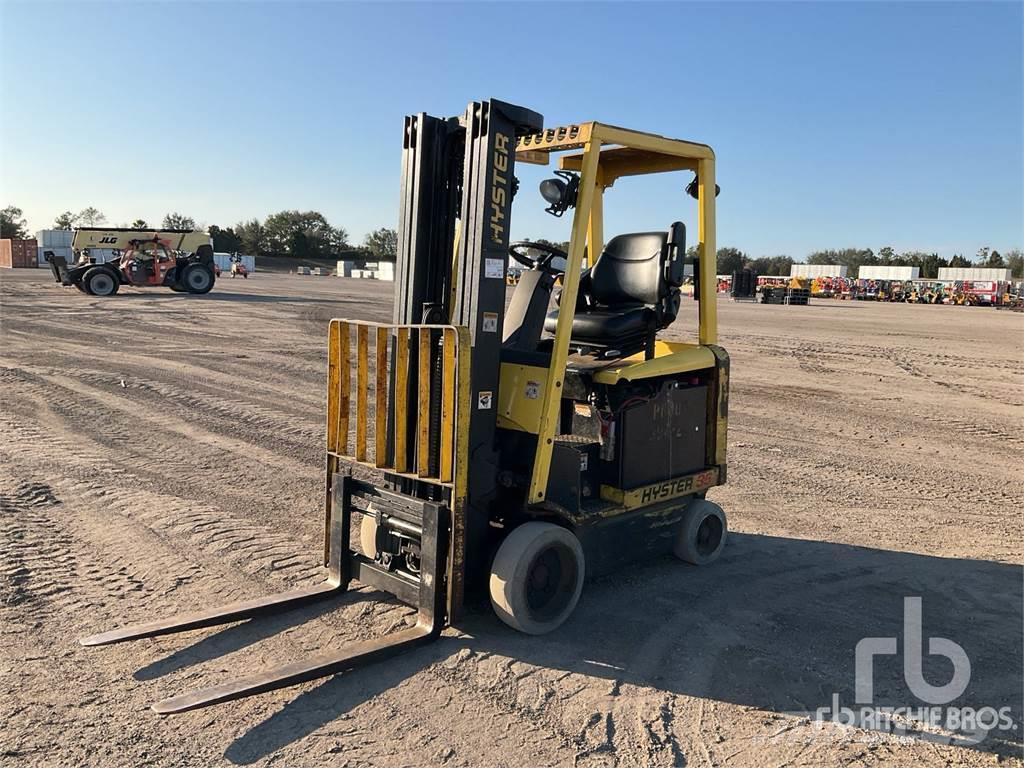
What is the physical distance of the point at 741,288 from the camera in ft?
167

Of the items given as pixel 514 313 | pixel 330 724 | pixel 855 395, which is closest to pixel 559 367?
pixel 514 313

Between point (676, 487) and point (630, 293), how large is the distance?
131 cm

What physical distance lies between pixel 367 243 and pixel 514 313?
103652mm

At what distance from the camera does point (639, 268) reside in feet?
17.4

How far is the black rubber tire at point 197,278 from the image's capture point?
30719mm

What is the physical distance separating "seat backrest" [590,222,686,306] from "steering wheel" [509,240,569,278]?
1.97 ft

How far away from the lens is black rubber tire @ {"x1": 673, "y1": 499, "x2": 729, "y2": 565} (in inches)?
219

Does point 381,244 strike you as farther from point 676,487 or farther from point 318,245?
point 676,487

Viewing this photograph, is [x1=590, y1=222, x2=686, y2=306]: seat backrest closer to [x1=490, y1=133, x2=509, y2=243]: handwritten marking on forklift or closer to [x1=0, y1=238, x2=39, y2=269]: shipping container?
[x1=490, y1=133, x2=509, y2=243]: handwritten marking on forklift

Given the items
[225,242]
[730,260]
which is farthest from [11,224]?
[730,260]

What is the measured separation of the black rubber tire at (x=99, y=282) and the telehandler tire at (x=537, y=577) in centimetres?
2812

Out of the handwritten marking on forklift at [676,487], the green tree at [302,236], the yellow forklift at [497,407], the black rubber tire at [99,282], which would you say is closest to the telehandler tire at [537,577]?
the yellow forklift at [497,407]

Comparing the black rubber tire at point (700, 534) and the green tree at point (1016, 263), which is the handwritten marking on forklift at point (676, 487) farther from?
the green tree at point (1016, 263)

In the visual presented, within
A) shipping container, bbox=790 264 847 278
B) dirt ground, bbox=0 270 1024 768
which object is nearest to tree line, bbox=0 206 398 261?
shipping container, bbox=790 264 847 278
